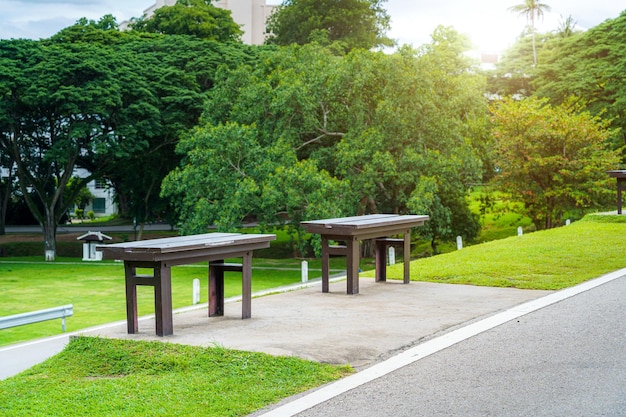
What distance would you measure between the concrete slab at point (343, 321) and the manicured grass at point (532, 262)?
2.97 feet

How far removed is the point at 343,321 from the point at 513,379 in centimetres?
290

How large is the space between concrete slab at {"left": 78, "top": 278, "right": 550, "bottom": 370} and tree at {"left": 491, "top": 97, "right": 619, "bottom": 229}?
20.6 meters

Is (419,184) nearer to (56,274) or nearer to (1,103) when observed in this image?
(56,274)

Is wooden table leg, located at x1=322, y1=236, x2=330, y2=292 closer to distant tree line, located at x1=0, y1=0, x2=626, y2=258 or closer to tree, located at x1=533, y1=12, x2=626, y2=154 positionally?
distant tree line, located at x1=0, y1=0, x2=626, y2=258

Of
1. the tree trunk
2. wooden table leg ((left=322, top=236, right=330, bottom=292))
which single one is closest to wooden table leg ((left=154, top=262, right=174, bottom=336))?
wooden table leg ((left=322, top=236, right=330, bottom=292))

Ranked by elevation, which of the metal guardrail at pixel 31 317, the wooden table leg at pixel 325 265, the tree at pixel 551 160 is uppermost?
the tree at pixel 551 160

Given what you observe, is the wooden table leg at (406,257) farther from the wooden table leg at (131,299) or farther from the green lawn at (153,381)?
the green lawn at (153,381)

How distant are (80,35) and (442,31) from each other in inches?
782

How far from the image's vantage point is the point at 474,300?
11.0 meters

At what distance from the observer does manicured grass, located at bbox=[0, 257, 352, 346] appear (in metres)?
18.1

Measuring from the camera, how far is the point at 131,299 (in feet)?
27.9

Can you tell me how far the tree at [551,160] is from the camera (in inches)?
1237

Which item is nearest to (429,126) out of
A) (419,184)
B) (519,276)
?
(419,184)

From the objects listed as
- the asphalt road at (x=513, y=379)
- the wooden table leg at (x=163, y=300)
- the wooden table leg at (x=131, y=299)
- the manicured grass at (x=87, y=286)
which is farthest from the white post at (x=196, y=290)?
the asphalt road at (x=513, y=379)
